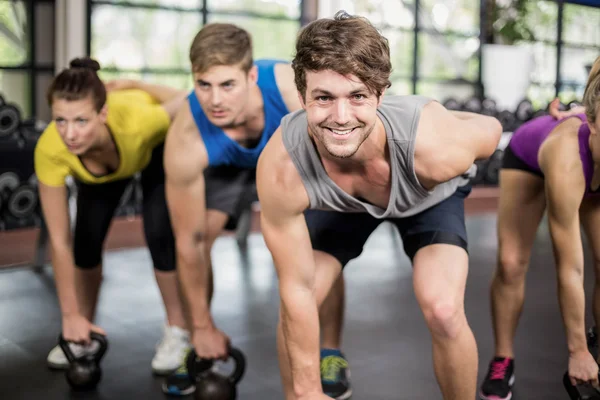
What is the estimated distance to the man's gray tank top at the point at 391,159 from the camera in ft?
5.32

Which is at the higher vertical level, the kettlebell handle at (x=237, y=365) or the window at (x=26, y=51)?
the window at (x=26, y=51)

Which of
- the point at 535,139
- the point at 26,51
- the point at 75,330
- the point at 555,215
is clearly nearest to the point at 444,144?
the point at 555,215

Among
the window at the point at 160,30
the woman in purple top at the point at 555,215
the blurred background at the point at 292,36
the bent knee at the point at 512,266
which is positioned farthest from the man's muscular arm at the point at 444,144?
the window at the point at 160,30

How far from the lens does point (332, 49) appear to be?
1448 millimetres

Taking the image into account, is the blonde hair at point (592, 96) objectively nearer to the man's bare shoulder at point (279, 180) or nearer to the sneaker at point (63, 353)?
the man's bare shoulder at point (279, 180)

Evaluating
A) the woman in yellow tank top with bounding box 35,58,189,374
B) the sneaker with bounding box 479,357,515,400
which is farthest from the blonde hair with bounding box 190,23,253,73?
the sneaker with bounding box 479,357,515,400

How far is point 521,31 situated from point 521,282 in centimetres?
729

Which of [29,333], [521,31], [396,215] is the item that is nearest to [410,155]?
[396,215]

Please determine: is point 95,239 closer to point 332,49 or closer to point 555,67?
point 332,49

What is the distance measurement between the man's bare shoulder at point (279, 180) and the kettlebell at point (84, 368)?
0.96 metres

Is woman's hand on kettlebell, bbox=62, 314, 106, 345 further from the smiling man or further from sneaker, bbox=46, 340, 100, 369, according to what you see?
the smiling man

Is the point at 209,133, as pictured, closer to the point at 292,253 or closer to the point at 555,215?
the point at 292,253

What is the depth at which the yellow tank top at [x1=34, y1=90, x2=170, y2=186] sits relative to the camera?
233cm

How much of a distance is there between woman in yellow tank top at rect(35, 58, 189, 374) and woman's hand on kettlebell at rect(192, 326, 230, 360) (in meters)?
0.27
